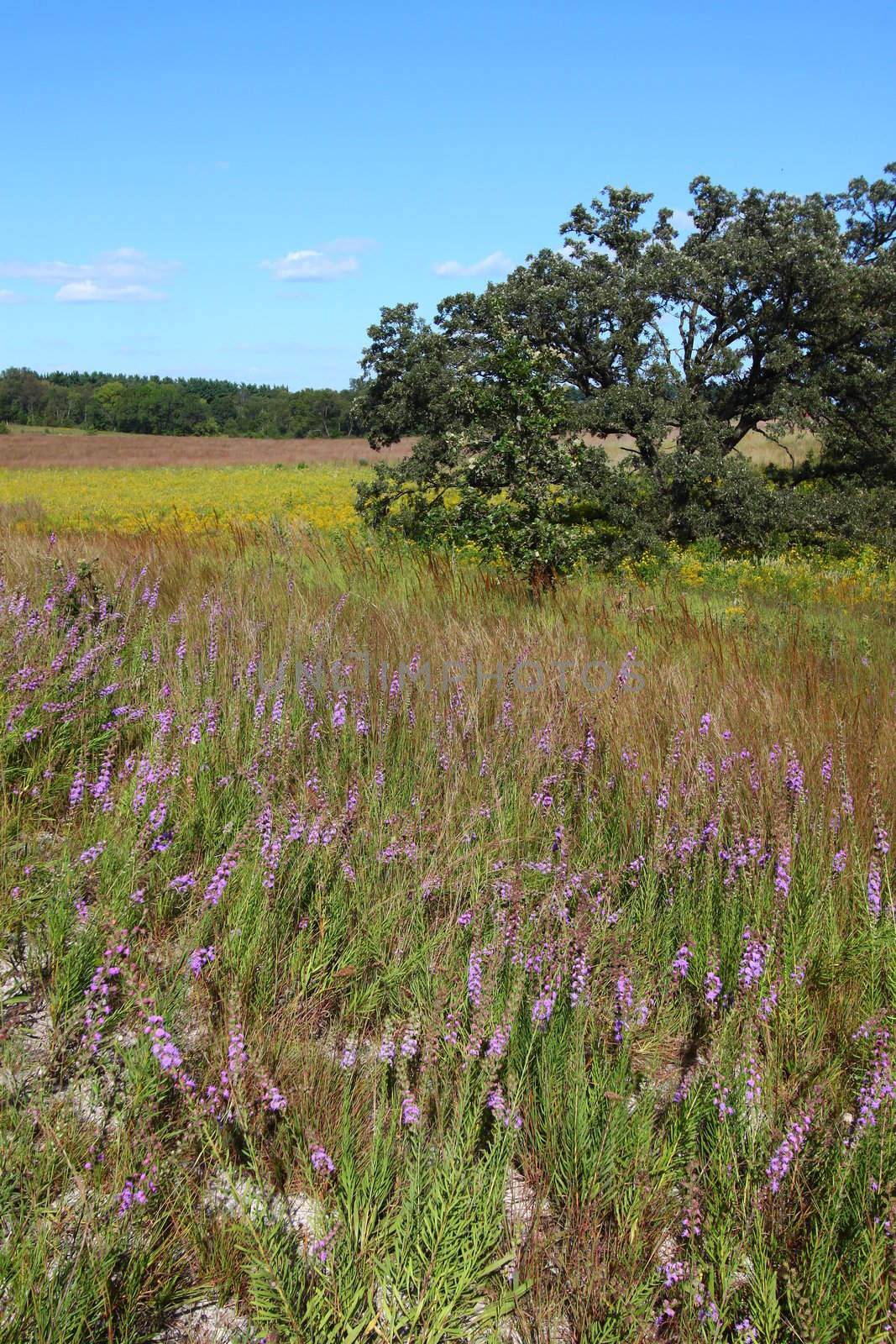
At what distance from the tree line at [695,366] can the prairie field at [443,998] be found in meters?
9.54

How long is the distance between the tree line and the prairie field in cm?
954

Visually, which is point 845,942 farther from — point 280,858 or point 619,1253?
point 280,858

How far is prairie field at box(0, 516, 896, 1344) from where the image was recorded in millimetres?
1815

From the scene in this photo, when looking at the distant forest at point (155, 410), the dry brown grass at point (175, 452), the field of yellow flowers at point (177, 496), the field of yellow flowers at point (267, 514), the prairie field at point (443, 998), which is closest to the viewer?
the prairie field at point (443, 998)

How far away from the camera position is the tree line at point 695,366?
14.2m

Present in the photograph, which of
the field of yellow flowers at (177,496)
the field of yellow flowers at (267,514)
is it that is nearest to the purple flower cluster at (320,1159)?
the field of yellow flowers at (267,514)

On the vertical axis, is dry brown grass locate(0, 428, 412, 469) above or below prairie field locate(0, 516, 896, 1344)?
above

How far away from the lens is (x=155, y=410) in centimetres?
11125

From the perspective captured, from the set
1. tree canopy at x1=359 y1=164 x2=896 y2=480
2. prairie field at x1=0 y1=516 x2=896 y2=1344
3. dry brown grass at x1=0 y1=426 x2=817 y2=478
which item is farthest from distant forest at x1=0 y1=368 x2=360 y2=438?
prairie field at x1=0 y1=516 x2=896 y2=1344

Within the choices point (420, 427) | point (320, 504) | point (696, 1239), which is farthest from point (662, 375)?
point (696, 1239)

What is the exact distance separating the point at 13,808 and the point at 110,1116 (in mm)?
1809

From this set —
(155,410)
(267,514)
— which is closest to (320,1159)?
(267,514)

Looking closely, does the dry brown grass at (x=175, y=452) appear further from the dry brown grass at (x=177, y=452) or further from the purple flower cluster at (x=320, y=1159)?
the purple flower cluster at (x=320, y=1159)

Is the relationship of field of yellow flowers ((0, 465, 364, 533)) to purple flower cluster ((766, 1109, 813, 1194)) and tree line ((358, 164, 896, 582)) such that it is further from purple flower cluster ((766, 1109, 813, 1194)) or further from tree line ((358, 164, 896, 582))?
purple flower cluster ((766, 1109, 813, 1194))
